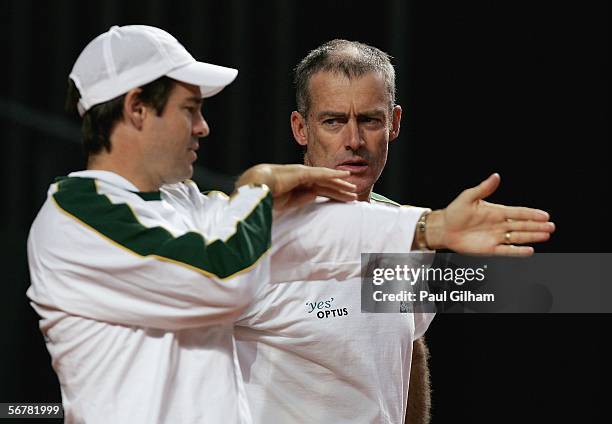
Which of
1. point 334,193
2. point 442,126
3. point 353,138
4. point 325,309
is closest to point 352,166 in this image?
point 353,138

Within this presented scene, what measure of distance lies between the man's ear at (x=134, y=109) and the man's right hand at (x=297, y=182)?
0.57ft

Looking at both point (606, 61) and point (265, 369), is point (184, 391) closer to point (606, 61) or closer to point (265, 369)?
point (265, 369)

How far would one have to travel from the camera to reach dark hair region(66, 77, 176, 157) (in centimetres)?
154

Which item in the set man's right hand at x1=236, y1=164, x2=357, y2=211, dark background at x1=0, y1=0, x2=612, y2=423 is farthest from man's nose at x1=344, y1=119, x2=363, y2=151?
dark background at x1=0, y1=0, x2=612, y2=423

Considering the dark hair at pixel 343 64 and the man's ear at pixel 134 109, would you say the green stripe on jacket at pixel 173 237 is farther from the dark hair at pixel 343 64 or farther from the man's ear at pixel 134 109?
the dark hair at pixel 343 64

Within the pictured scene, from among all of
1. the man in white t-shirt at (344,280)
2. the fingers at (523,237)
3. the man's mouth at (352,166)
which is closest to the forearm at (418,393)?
the man in white t-shirt at (344,280)

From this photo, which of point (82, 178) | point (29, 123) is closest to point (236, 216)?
point (82, 178)

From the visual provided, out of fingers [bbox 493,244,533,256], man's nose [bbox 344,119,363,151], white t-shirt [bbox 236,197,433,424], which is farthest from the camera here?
man's nose [bbox 344,119,363,151]

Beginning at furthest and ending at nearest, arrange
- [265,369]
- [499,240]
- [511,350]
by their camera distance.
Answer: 1. [511,350]
2. [265,369]
3. [499,240]

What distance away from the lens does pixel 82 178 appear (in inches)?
59.5

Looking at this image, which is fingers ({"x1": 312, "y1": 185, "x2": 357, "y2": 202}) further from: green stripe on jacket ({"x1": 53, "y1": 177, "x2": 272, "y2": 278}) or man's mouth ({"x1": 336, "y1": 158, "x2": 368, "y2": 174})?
man's mouth ({"x1": 336, "y1": 158, "x2": 368, "y2": 174})

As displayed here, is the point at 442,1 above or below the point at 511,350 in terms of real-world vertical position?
above

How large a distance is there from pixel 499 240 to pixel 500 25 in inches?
66.4

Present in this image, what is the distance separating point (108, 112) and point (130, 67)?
3.0 inches
